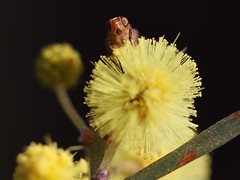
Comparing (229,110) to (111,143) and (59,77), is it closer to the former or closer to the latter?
(59,77)

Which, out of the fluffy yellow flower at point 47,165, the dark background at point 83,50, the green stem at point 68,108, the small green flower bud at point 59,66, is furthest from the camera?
the dark background at point 83,50

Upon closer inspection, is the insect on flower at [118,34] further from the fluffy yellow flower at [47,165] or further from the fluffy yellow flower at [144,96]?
the fluffy yellow flower at [47,165]

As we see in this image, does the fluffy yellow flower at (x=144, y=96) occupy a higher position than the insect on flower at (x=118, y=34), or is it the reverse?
the insect on flower at (x=118, y=34)

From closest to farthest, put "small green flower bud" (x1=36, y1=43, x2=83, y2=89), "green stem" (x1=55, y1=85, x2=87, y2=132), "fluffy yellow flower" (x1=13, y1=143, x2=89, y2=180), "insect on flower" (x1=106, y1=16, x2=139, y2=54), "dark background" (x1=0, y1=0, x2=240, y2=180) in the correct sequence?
1. "fluffy yellow flower" (x1=13, y1=143, x2=89, y2=180)
2. "insect on flower" (x1=106, y1=16, x2=139, y2=54)
3. "green stem" (x1=55, y1=85, x2=87, y2=132)
4. "small green flower bud" (x1=36, y1=43, x2=83, y2=89)
5. "dark background" (x1=0, y1=0, x2=240, y2=180)

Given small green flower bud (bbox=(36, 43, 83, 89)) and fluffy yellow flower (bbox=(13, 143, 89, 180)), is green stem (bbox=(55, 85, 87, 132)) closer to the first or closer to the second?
small green flower bud (bbox=(36, 43, 83, 89))

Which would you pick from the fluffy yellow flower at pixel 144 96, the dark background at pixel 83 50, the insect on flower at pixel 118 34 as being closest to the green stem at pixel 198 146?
the fluffy yellow flower at pixel 144 96

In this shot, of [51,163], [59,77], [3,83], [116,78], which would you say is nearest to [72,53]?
[59,77]

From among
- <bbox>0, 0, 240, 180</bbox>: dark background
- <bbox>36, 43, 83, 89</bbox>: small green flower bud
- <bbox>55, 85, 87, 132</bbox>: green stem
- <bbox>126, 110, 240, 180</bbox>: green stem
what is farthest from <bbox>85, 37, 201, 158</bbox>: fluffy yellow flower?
<bbox>0, 0, 240, 180</bbox>: dark background
